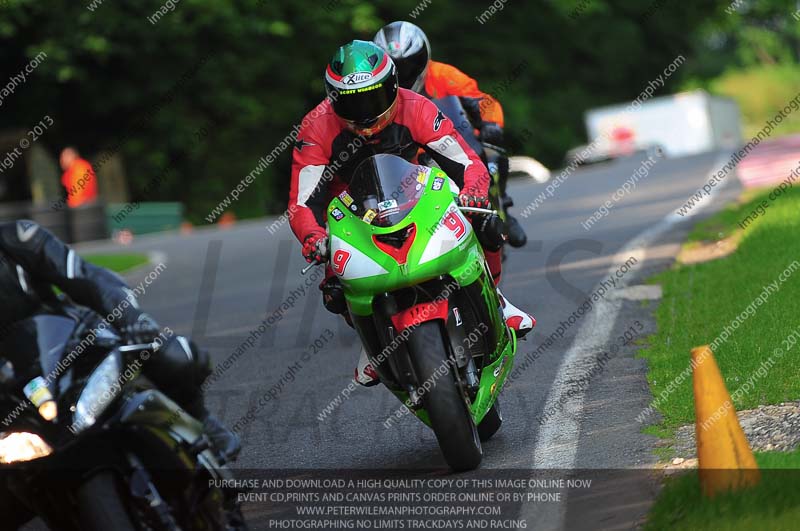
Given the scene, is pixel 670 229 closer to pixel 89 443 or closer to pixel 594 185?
pixel 594 185

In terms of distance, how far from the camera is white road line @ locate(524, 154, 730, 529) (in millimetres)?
5801

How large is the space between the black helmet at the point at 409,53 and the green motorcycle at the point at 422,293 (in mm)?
2400

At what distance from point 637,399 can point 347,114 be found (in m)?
2.21

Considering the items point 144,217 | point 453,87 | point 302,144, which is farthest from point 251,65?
point 302,144

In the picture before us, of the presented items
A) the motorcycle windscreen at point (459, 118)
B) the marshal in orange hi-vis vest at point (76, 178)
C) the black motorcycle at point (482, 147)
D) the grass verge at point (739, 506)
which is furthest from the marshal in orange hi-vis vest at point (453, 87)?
the marshal in orange hi-vis vest at point (76, 178)

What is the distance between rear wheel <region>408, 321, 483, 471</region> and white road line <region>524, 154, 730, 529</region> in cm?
40

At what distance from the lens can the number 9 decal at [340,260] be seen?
647 centimetres

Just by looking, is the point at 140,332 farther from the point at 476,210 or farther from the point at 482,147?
the point at 482,147

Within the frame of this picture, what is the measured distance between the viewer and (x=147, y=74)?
118 feet

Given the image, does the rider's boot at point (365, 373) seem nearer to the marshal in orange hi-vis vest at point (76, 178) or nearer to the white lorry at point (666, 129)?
the marshal in orange hi-vis vest at point (76, 178)

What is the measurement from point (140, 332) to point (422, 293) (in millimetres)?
1870

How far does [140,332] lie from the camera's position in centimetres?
484

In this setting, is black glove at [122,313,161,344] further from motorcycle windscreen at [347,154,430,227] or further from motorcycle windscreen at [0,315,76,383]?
motorcycle windscreen at [347,154,430,227]

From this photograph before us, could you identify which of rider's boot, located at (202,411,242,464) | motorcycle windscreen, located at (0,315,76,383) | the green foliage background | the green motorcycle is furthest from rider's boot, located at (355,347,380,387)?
the green foliage background
